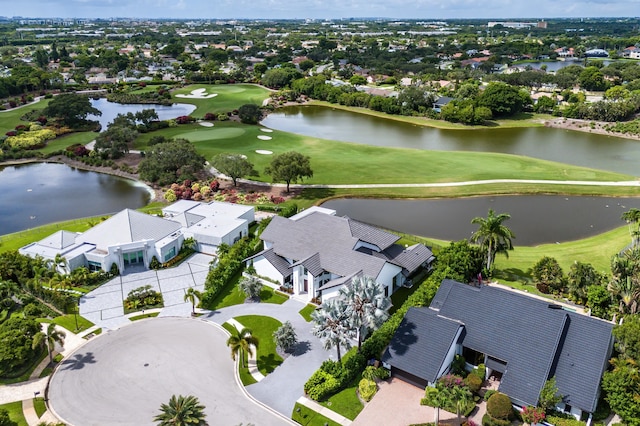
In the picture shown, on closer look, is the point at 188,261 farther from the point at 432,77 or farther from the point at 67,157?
the point at 432,77

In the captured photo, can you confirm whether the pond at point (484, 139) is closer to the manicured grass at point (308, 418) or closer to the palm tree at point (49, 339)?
the manicured grass at point (308, 418)

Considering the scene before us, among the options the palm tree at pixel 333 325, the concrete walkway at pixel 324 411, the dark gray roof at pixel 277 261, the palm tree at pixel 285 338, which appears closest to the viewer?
the concrete walkway at pixel 324 411

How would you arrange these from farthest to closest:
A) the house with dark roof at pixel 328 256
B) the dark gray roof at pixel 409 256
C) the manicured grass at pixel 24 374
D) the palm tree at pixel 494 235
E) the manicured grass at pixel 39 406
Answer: the dark gray roof at pixel 409 256 < the palm tree at pixel 494 235 < the house with dark roof at pixel 328 256 < the manicured grass at pixel 24 374 < the manicured grass at pixel 39 406

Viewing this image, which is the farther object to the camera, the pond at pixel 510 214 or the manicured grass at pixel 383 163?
the manicured grass at pixel 383 163

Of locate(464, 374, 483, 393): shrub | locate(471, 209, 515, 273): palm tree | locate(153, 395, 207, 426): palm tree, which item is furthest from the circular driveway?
locate(471, 209, 515, 273): palm tree

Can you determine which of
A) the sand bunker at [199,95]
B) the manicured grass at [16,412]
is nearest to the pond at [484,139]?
the sand bunker at [199,95]

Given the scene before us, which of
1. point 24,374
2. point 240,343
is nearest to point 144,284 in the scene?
point 24,374

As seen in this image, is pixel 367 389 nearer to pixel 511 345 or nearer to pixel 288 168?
pixel 511 345
